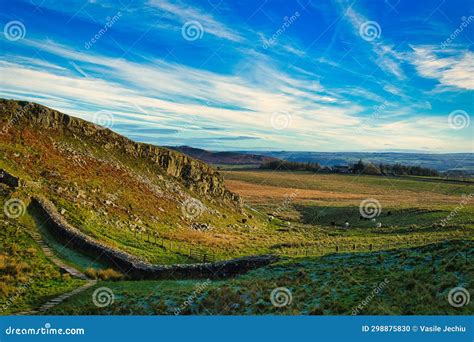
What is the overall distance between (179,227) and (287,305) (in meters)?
28.4

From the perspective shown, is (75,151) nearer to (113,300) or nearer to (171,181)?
(171,181)
